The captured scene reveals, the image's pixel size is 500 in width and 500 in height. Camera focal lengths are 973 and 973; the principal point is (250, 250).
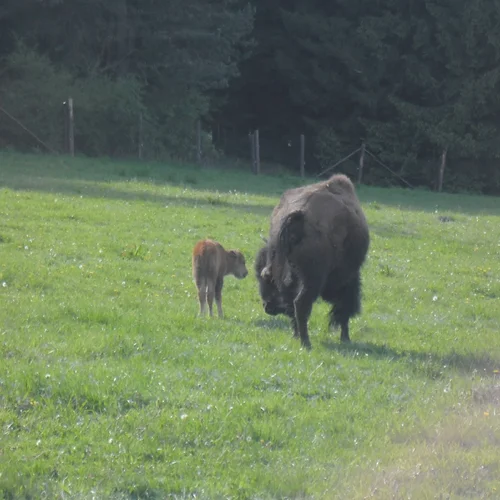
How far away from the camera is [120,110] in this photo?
37062 millimetres

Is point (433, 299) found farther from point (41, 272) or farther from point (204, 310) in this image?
point (41, 272)

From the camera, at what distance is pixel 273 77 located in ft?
164

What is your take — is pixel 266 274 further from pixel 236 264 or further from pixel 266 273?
pixel 236 264

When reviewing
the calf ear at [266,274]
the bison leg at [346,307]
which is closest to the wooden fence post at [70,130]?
the calf ear at [266,274]

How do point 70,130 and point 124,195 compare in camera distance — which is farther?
point 70,130

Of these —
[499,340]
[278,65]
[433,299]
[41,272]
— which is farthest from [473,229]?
[278,65]

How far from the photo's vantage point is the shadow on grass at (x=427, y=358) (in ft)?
32.0

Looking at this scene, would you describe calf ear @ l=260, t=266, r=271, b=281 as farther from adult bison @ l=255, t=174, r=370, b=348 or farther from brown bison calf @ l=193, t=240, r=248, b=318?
brown bison calf @ l=193, t=240, r=248, b=318

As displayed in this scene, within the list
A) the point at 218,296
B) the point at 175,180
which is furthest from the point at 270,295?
the point at 175,180

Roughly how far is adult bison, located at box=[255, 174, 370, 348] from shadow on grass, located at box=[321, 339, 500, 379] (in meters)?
0.44

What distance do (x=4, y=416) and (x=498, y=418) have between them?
Result: 3874mm

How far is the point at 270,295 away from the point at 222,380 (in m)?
3.30

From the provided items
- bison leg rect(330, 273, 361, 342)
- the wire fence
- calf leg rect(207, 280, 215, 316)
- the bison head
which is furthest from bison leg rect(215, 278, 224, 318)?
the wire fence

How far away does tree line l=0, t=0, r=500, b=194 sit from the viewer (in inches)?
1458
